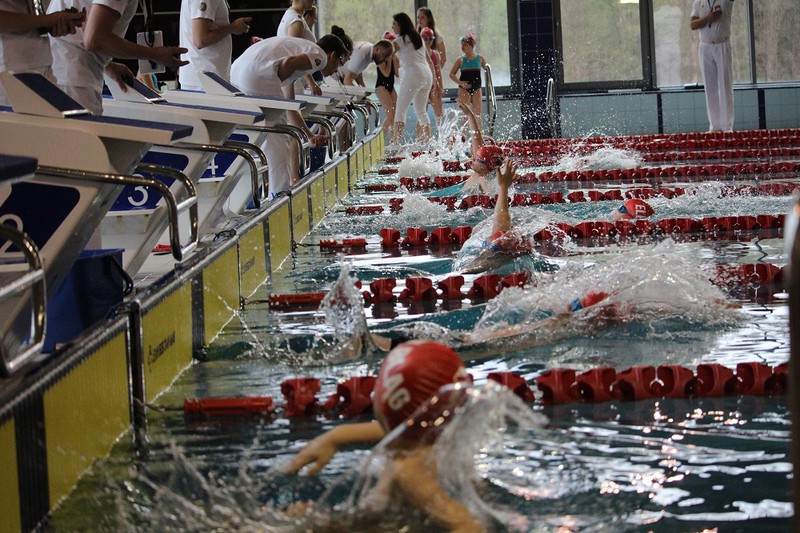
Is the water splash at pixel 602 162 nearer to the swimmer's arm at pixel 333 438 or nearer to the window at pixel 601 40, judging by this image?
the window at pixel 601 40

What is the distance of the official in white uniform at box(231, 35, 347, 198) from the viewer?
746cm

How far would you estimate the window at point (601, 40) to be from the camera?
18359 mm

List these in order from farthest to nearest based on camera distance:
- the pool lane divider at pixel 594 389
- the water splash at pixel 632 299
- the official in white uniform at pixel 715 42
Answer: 1. the official in white uniform at pixel 715 42
2. the water splash at pixel 632 299
3. the pool lane divider at pixel 594 389

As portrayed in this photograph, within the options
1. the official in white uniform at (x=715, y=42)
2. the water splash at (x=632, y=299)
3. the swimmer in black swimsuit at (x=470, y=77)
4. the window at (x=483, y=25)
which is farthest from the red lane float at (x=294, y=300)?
the window at (x=483, y=25)

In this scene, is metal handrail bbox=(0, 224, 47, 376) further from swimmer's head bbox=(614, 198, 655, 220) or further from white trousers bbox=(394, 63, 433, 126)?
white trousers bbox=(394, 63, 433, 126)

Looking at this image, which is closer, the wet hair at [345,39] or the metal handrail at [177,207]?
the metal handrail at [177,207]

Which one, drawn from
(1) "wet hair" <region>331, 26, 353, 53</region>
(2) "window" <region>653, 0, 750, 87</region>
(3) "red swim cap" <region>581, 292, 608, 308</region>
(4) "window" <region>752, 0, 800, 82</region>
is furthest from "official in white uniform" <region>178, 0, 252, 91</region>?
(4) "window" <region>752, 0, 800, 82</region>

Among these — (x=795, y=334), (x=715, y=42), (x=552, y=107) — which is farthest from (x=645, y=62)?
(x=795, y=334)

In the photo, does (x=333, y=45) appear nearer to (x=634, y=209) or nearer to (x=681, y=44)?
(x=634, y=209)

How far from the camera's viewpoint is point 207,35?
273 inches

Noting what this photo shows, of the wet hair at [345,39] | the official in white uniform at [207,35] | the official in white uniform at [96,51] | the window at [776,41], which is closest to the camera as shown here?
the official in white uniform at [96,51]

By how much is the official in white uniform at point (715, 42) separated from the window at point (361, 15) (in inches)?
222

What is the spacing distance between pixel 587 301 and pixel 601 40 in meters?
14.7

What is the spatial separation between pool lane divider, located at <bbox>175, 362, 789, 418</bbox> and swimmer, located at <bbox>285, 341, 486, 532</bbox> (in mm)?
1014
